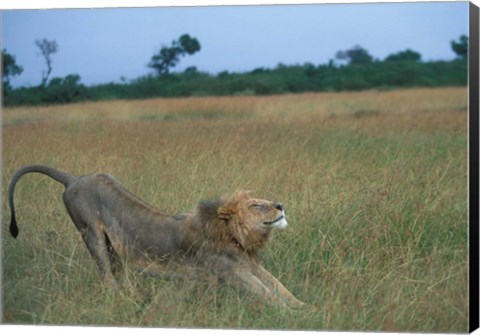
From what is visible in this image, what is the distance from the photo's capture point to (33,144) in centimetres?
737

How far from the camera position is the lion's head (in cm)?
629

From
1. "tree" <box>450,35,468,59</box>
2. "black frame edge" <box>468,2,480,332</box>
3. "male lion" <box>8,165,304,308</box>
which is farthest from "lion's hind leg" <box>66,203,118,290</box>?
"tree" <box>450,35,468,59</box>

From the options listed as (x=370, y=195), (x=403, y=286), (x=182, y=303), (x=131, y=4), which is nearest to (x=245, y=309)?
(x=182, y=303)

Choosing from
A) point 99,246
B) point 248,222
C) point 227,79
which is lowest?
point 99,246

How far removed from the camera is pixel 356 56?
7.32 m

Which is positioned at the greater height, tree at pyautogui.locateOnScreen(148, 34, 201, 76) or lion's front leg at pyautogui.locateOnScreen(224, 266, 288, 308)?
tree at pyautogui.locateOnScreen(148, 34, 201, 76)

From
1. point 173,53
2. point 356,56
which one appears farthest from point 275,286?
point 173,53

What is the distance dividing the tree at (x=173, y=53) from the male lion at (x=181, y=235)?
3.40 feet

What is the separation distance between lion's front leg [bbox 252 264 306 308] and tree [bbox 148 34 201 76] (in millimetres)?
1481

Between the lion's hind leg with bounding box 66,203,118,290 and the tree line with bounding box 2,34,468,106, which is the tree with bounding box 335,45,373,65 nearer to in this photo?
the tree line with bounding box 2,34,468,106

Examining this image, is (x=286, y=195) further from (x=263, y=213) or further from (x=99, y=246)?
(x=99, y=246)

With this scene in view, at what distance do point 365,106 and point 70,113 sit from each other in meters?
1.72

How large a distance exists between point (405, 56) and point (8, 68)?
2.09 meters

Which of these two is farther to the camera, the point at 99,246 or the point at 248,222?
the point at 99,246
